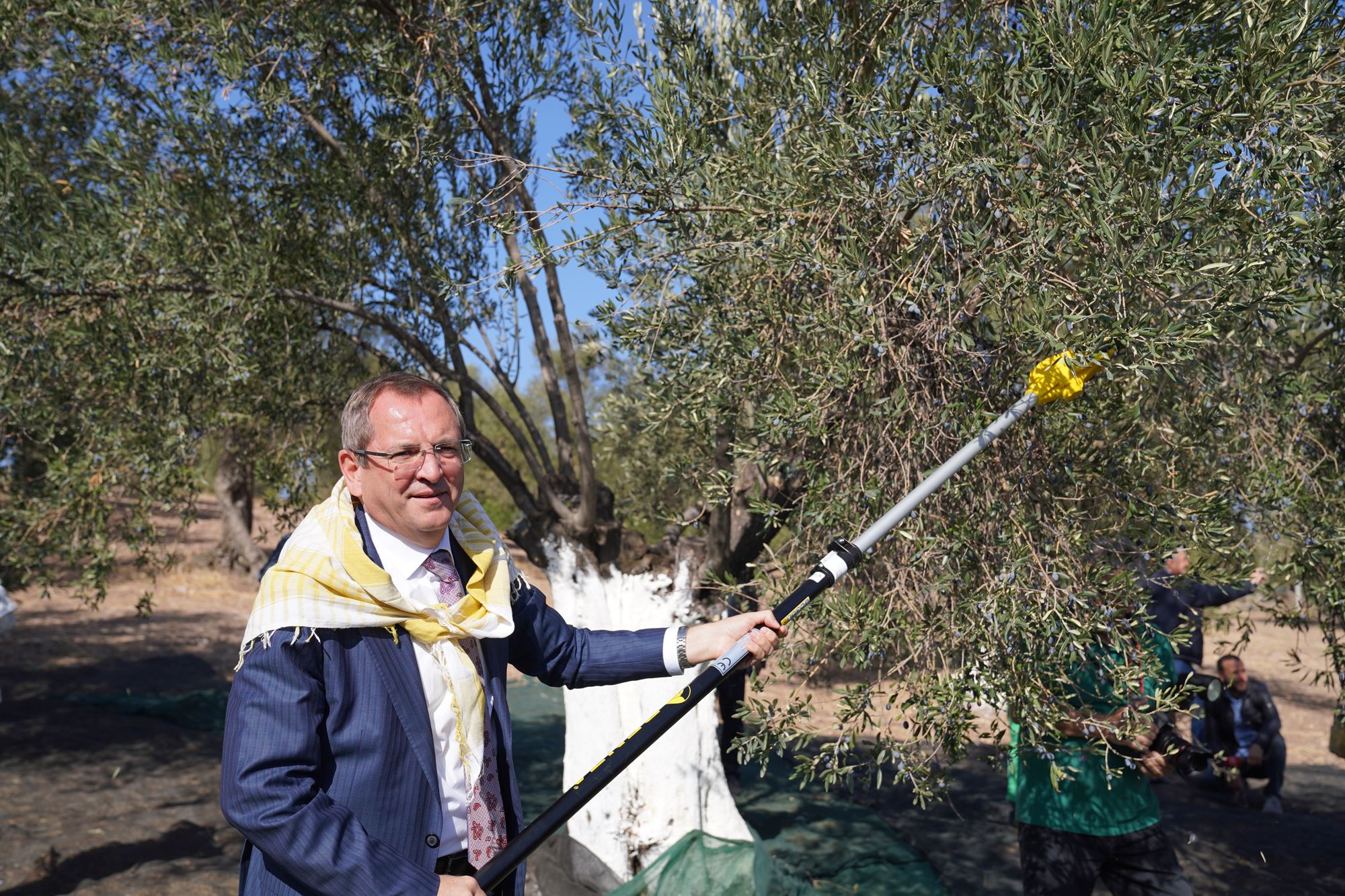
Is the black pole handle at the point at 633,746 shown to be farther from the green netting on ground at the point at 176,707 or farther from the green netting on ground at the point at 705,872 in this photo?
the green netting on ground at the point at 176,707

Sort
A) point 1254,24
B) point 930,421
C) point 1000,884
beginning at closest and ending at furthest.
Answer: point 1254,24 → point 930,421 → point 1000,884

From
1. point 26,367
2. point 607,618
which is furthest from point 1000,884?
point 26,367

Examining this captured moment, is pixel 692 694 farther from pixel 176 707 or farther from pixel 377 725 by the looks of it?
pixel 176 707

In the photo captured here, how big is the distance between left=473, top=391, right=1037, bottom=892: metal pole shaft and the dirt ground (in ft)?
8.43

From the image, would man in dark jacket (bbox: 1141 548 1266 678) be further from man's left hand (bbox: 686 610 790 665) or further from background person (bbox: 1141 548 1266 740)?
man's left hand (bbox: 686 610 790 665)

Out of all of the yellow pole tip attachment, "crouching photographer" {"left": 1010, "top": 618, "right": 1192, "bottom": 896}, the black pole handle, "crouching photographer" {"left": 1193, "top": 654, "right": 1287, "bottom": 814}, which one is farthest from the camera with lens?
"crouching photographer" {"left": 1193, "top": 654, "right": 1287, "bottom": 814}

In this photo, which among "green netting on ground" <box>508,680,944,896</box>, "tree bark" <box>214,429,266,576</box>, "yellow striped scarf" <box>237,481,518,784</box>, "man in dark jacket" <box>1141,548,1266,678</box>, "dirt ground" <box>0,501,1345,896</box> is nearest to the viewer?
"yellow striped scarf" <box>237,481,518,784</box>

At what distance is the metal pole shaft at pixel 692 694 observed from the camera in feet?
8.61

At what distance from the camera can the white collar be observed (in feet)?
9.05

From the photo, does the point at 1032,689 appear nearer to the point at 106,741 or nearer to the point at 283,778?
the point at 283,778

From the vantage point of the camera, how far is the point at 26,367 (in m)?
5.92

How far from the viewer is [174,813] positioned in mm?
8617

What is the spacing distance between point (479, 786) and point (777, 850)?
5.78 meters

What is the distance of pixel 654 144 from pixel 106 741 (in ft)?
30.1
